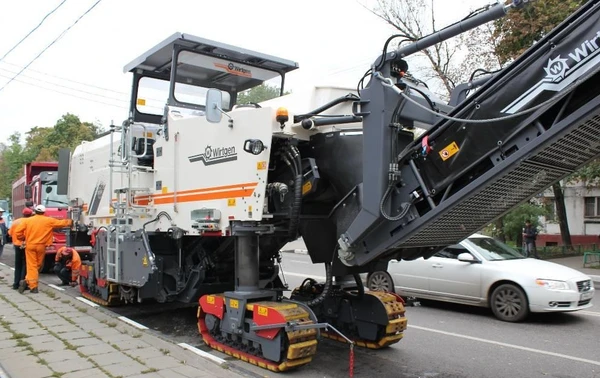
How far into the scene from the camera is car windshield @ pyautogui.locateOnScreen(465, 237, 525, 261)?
939cm

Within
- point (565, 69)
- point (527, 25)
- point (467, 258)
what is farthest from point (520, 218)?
point (565, 69)

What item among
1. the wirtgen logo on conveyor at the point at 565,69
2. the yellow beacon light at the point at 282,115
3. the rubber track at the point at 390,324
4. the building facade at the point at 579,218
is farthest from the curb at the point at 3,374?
the building facade at the point at 579,218

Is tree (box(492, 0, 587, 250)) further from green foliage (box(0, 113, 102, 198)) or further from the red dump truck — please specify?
green foliage (box(0, 113, 102, 198))

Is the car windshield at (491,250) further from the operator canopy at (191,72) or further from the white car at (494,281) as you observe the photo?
the operator canopy at (191,72)

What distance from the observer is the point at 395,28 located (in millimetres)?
22469

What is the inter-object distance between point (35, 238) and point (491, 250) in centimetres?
856

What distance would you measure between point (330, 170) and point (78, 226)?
631 cm

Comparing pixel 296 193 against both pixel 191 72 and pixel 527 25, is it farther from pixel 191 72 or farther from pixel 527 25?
pixel 527 25

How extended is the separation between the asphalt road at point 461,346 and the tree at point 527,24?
8.65 metres

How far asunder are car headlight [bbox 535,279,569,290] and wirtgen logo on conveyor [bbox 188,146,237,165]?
565 centimetres

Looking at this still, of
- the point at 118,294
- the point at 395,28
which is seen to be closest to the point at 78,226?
the point at 118,294

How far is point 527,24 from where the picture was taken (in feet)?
54.9

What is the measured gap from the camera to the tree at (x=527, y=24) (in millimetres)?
15484

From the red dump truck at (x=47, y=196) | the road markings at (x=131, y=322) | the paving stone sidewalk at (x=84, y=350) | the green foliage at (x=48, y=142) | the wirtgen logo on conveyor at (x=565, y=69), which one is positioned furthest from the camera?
the green foliage at (x=48, y=142)
